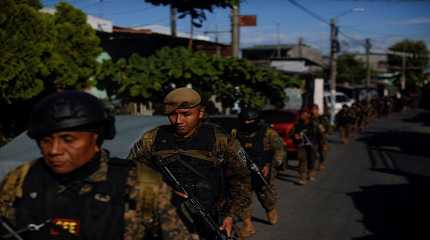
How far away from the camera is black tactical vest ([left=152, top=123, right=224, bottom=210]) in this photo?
3799 mm

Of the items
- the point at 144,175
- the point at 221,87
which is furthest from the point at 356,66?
the point at 144,175

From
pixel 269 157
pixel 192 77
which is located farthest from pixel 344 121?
pixel 269 157

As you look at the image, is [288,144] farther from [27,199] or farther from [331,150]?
[27,199]

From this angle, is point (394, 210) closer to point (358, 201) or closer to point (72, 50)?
point (358, 201)

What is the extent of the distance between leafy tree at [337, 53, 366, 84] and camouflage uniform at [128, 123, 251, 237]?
59591 millimetres

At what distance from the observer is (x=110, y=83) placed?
45.1 ft

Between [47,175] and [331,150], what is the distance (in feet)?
51.9

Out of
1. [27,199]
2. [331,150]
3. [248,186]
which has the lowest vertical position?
[331,150]

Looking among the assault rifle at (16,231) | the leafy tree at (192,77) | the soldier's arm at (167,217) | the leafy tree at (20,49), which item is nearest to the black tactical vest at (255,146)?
the leafy tree at (20,49)

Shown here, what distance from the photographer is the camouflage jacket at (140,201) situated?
2074mm

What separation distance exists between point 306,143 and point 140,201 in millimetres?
8927

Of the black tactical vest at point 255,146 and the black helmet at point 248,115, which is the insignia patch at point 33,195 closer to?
the black tactical vest at point 255,146

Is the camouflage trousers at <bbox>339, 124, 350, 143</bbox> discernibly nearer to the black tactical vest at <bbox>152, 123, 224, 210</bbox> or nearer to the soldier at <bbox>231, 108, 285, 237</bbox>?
the soldier at <bbox>231, 108, 285, 237</bbox>

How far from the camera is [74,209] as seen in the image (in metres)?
2.03
